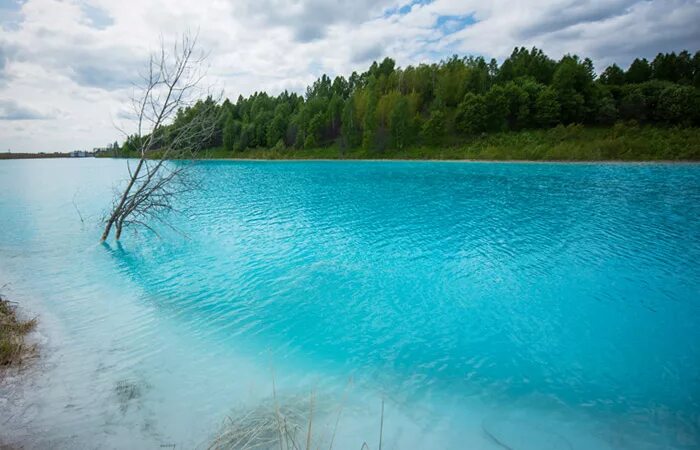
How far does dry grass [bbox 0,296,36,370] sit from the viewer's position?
6.21 meters

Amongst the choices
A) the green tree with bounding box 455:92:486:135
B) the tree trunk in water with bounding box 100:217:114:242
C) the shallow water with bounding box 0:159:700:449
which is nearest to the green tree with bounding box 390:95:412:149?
the green tree with bounding box 455:92:486:135

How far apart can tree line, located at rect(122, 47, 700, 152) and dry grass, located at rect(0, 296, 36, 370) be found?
2370 inches

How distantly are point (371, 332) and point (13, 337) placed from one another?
7733 millimetres

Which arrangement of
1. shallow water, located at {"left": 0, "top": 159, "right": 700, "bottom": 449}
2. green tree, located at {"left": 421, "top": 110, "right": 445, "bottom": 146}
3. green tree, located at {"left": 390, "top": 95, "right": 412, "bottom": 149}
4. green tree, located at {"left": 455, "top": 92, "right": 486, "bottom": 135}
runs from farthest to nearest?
green tree, located at {"left": 390, "top": 95, "right": 412, "bottom": 149} → green tree, located at {"left": 421, "top": 110, "right": 445, "bottom": 146} → green tree, located at {"left": 455, "top": 92, "right": 486, "bottom": 135} → shallow water, located at {"left": 0, "top": 159, "right": 700, "bottom": 449}

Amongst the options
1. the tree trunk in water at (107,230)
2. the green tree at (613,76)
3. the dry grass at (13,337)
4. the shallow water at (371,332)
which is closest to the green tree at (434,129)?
the green tree at (613,76)

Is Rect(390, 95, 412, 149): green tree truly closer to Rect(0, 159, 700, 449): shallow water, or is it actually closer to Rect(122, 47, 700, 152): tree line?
Rect(122, 47, 700, 152): tree line

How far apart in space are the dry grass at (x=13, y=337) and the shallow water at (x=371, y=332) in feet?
1.05

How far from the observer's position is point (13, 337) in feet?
22.7

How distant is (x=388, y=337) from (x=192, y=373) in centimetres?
416

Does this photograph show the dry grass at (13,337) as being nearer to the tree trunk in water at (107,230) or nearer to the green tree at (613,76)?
the tree trunk in water at (107,230)

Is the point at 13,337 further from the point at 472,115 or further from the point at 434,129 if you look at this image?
the point at 472,115

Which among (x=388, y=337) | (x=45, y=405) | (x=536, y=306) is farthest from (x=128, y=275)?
(x=536, y=306)

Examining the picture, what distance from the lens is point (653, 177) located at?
33719 mm

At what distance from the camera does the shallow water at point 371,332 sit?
200 inches
